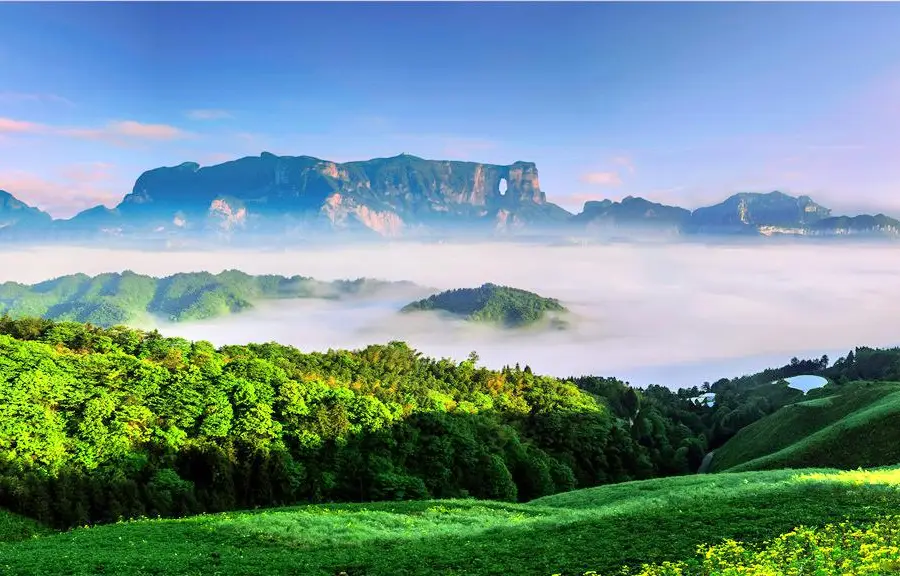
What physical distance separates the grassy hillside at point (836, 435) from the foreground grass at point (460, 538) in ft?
86.0

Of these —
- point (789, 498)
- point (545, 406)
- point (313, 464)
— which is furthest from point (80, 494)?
point (545, 406)

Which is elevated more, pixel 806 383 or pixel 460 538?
pixel 460 538

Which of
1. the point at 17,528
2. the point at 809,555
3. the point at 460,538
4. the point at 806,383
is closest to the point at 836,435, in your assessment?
the point at 460,538

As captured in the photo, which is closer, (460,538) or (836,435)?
(460,538)

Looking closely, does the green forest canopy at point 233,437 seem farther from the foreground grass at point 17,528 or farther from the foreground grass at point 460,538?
the foreground grass at point 460,538

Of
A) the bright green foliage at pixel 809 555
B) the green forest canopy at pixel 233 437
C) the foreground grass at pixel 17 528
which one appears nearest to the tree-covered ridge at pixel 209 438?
the green forest canopy at pixel 233 437

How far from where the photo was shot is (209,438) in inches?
2270

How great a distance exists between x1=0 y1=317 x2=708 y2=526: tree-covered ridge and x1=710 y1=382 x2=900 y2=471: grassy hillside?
25393mm

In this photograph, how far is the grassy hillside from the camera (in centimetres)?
5150

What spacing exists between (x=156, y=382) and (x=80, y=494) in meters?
14.4

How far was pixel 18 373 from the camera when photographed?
5322cm

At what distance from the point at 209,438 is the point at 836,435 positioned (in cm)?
5809

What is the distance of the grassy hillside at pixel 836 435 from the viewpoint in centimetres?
5150

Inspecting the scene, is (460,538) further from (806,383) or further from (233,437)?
(806,383)
